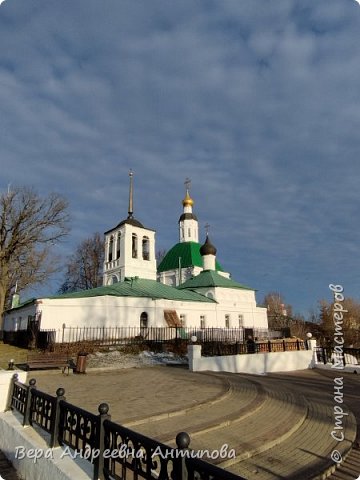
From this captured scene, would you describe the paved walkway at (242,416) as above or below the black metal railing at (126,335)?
below

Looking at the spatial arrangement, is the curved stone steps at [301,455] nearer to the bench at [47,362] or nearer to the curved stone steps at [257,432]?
the curved stone steps at [257,432]

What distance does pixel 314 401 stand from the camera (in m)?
9.45

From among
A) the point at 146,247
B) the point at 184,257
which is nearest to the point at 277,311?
the point at 184,257

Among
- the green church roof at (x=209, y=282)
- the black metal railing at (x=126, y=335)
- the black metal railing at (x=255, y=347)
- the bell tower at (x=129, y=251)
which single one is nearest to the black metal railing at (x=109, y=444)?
the black metal railing at (x=255, y=347)

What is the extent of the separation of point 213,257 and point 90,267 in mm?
17342

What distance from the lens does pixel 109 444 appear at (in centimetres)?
397

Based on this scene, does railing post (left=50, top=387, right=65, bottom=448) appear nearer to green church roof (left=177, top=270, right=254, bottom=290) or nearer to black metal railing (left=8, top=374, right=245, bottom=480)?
black metal railing (left=8, top=374, right=245, bottom=480)

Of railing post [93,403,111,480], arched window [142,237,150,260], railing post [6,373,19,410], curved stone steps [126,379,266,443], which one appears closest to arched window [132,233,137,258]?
arched window [142,237,150,260]

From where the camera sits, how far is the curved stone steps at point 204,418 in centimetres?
618

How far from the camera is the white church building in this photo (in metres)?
26.7

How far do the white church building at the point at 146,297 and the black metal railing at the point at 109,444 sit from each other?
20077mm

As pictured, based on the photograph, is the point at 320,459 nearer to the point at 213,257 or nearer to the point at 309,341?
the point at 309,341

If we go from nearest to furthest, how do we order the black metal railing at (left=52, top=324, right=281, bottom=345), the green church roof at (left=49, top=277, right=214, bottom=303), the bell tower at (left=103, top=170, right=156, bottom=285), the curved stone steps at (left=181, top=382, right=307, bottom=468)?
the curved stone steps at (left=181, top=382, right=307, bottom=468) < the black metal railing at (left=52, top=324, right=281, bottom=345) < the green church roof at (left=49, top=277, right=214, bottom=303) < the bell tower at (left=103, top=170, right=156, bottom=285)

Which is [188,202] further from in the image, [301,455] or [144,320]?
[301,455]
